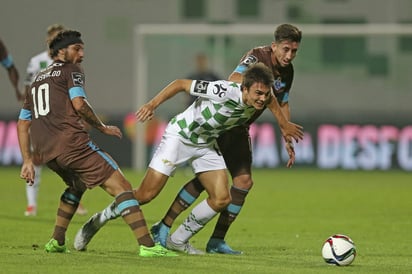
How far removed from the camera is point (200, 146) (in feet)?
34.6

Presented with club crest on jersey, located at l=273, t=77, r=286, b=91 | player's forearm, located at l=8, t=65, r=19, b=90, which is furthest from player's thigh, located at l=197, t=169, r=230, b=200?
player's forearm, located at l=8, t=65, r=19, b=90

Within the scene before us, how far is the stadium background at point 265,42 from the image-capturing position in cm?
2512

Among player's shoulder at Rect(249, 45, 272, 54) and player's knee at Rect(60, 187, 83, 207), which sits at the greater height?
player's shoulder at Rect(249, 45, 272, 54)

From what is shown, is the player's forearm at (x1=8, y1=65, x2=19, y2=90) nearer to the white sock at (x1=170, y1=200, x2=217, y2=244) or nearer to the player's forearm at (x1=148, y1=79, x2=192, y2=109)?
the white sock at (x1=170, y1=200, x2=217, y2=244)

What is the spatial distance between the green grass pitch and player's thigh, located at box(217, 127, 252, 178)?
84cm

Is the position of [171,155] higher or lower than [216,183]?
higher

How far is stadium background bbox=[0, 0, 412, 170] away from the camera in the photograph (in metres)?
25.1

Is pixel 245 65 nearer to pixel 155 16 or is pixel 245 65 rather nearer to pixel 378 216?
pixel 378 216

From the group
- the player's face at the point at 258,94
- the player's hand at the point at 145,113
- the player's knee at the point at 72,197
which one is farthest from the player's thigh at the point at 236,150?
the player's knee at the point at 72,197

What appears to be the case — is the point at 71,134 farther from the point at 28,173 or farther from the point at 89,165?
the point at 28,173

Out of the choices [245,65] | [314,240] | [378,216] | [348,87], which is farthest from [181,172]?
[245,65]

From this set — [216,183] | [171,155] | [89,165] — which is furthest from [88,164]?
[216,183]

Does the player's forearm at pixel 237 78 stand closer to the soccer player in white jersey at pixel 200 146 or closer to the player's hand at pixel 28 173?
the soccer player in white jersey at pixel 200 146

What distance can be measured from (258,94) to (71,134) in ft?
5.41
